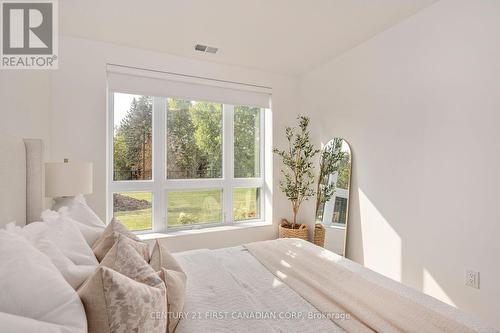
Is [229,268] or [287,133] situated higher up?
[287,133]

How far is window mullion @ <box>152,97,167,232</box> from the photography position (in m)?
3.31

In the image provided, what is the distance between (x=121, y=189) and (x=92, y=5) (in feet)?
6.02

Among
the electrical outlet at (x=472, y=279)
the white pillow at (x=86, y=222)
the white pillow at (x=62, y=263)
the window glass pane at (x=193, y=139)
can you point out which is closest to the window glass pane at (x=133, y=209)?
the window glass pane at (x=193, y=139)

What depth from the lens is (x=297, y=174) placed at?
3523 millimetres

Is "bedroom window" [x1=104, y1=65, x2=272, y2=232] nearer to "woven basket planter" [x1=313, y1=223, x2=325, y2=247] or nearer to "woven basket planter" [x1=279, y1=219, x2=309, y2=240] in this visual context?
"woven basket planter" [x1=279, y1=219, x2=309, y2=240]

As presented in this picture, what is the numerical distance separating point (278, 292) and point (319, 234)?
207 cm

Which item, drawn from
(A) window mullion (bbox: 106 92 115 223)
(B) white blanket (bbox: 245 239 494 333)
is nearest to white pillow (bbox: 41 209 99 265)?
(B) white blanket (bbox: 245 239 494 333)

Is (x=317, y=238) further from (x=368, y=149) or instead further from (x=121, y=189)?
(x=121, y=189)

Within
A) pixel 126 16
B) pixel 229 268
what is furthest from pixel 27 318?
pixel 126 16

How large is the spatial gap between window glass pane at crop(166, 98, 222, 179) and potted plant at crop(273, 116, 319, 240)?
843 mm

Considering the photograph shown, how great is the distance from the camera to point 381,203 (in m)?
2.68

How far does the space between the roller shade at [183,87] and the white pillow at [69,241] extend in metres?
2.10

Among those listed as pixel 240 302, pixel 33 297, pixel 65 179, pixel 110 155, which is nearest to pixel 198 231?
pixel 110 155

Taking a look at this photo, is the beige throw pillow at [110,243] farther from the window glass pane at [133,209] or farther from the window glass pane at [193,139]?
the window glass pane at [193,139]
